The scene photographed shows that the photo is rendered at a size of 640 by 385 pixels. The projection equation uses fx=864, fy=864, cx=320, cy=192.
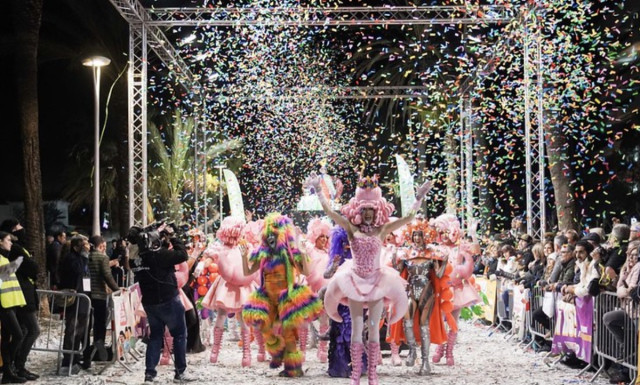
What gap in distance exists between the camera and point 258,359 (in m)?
12.1

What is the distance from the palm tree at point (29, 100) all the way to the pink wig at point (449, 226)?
30.3 ft

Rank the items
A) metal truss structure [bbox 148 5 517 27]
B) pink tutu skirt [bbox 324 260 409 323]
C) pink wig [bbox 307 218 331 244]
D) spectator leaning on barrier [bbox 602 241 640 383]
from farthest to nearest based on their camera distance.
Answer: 1. metal truss structure [bbox 148 5 517 27]
2. pink wig [bbox 307 218 331 244]
3. pink tutu skirt [bbox 324 260 409 323]
4. spectator leaning on barrier [bbox 602 241 640 383]

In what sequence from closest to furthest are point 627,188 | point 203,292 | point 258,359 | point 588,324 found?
point 588,324, point 258,359, point 203,292, point 627,188

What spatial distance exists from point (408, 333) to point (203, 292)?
4149 millimetres

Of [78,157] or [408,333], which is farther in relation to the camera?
[78,157]

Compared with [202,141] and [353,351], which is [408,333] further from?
[202,141]

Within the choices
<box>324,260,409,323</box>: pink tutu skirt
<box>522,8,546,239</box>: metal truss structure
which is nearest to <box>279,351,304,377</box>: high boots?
<box>324,260,409,323</box>: pink tutu skirt

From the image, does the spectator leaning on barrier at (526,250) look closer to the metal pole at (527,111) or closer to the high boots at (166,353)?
the metal pole at (527,111)

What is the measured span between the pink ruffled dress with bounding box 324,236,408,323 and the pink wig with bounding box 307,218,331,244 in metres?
3.02

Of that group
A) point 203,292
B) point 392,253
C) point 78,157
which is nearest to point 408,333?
point 392,253

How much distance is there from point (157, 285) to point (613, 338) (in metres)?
5.12

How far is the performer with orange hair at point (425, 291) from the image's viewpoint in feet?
36.6

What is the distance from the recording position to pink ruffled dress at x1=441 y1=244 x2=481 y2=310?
12.0 meters

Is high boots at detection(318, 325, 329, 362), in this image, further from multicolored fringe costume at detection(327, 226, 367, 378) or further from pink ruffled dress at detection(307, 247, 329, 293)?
multicolored fringe costume at detection(327, 226, 367, 378)
